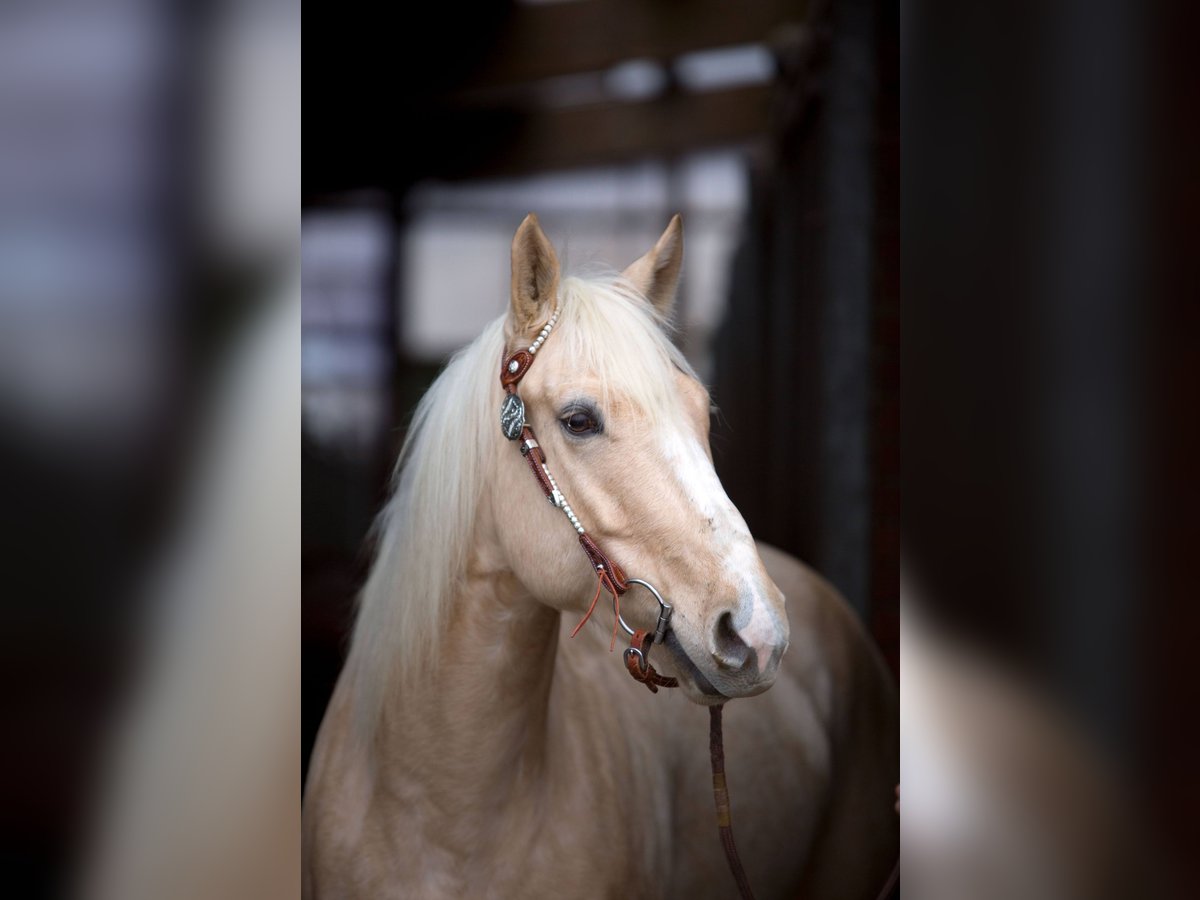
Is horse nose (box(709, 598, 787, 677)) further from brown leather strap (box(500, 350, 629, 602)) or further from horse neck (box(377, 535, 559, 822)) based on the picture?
horse neck (box(377, 535, 559, 822))

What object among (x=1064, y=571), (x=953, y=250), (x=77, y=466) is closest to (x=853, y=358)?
(x=953, y=250)

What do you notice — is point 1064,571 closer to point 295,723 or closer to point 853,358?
point 853,358

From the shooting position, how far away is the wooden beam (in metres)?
2.06

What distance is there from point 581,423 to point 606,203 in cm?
83

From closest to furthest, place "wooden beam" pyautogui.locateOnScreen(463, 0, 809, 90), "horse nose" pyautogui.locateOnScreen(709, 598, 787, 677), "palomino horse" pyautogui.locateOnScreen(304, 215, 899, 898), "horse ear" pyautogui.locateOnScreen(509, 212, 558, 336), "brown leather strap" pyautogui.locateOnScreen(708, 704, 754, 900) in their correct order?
1. "horse nose" pyautogui.locateOnScreen(709, 598, 787, 677)
2. "palomino horse" pyautogui.locateOnScreen(304, 215, 899, 898)
3. "horse ear" pyautogui.locateOnScreen(509, 212, 558, 336)
4. "brown leather strap" pyautogui.locateOnScreen(708, 704, 754, 900)
5. "wooden beam" pyautogui.locateOnScreen(463, 0, 809, 90)

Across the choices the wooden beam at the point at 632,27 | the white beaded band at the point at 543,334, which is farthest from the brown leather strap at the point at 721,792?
the wooden beam at the point at 632,27

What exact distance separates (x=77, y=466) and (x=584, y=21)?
1352 millimetres

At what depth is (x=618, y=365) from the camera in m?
1.46

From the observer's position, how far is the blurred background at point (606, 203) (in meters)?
2.09

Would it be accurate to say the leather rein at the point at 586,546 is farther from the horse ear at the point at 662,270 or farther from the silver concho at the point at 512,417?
the horse ear at the point at 662,270

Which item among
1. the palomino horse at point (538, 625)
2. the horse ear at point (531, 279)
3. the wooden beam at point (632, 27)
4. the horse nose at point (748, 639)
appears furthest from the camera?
the wooden beam at point (632, 27)

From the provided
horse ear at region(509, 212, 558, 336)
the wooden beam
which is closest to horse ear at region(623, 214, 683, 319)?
horse ear at region(509, 212, 558, 336)

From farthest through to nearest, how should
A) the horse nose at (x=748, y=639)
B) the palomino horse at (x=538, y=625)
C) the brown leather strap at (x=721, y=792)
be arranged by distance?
the brown leather strap at (x=721, y=792), the palomino horse at (x=538, y=625), the horse nose at (x=748, y=639)

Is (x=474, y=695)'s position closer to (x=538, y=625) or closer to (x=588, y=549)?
(x=538, y=625)
